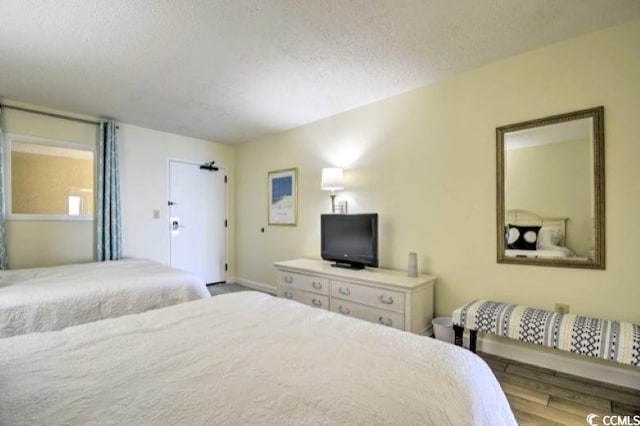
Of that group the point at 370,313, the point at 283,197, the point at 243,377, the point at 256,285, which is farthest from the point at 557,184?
the point at 256,285

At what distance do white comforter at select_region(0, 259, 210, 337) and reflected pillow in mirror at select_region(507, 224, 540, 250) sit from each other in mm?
2692

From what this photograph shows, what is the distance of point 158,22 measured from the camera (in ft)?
6.63

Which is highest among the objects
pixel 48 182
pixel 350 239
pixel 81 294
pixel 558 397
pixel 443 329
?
pixel 48 182

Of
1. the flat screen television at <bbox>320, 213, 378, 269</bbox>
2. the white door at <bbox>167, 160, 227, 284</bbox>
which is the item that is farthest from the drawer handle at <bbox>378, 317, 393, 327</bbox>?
the white door at <bbox>167, 160, 227, 284</bbox>

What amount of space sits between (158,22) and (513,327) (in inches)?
124

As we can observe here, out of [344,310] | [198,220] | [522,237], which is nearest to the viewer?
[522,237]

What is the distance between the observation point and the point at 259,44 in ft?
7.45

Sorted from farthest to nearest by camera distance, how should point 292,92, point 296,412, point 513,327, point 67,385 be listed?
1. point 292,92
2. point 513,327
3. point 67,385
4. point 296,412

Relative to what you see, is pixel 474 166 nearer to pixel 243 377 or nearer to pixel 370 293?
pixel 370 293

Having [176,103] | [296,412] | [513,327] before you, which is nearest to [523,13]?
[513,327]

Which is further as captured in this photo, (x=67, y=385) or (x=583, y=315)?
(x=583, y=315)

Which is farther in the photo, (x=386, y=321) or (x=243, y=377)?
(x=386, y=321)

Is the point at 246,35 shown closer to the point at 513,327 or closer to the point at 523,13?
the point at 523,13

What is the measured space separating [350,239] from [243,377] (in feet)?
7.99
